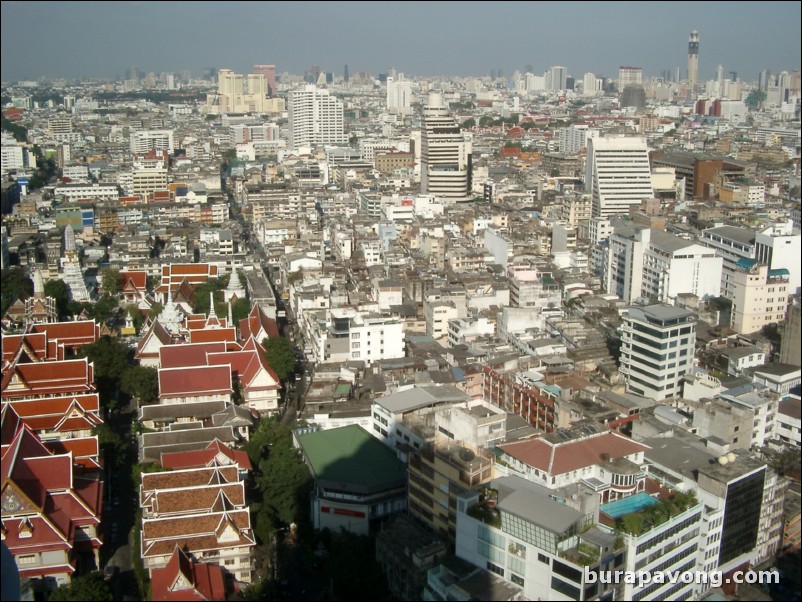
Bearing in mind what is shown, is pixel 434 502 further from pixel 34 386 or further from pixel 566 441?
pixel 34 386

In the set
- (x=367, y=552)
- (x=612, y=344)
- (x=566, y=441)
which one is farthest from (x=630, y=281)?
(x=367, y=552)

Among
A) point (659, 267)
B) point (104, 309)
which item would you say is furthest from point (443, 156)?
point (104, 309)

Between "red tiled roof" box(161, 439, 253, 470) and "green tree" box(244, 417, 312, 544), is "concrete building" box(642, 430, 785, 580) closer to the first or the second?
"green tree" box(244, 417, 312, 544)

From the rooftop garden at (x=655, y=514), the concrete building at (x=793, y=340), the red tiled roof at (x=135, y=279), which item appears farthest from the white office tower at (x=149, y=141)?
the rooftop garden at (x=655, y=514)

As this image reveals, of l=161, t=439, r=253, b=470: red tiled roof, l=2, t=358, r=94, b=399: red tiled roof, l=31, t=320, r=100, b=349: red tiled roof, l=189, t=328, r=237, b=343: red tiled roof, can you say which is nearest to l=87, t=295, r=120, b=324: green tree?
l=31, t=320, r=100, b=349: red tiled roof

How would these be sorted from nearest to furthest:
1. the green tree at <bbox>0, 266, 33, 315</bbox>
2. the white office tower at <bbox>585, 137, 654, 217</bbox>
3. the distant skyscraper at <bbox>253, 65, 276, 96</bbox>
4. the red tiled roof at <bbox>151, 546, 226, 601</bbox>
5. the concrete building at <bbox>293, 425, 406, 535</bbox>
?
the red tiled roof at <bbox>151, 546, 226, 601</bbox> → the concrete building at <bbox>293, 425, 406, 535</bbox> → the green tree at <bbox>0, 266, 33, 315</bbox> → the white office tower at <bbox>585, 137, 654, 217</bbox> → the distant skyscraper at <bbox>253, 65, 276, 96</bbox>

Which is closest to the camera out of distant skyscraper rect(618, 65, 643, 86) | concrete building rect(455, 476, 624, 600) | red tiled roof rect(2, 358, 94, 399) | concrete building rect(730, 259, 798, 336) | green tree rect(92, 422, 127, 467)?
concrete building rect(455, 476, 624, 600)

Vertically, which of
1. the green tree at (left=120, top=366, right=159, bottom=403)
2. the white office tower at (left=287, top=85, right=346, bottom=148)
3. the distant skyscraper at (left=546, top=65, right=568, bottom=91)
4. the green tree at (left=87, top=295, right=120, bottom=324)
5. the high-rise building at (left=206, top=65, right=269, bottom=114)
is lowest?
the green tree at (left=120, top=366, right=159, bottom=403)
